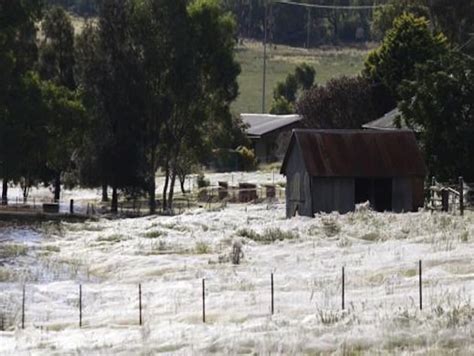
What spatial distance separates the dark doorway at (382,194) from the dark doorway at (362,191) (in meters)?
0.34

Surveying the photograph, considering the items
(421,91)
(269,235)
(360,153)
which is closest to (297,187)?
(360,153)

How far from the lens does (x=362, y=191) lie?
48375mm

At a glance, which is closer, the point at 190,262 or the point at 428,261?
the point at 428,261

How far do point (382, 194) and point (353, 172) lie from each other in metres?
2.46

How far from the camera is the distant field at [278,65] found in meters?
145

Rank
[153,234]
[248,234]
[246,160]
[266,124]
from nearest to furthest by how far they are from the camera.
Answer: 1. [248,234]
2. [153,234]
3. [246,160]
4. [266,124]

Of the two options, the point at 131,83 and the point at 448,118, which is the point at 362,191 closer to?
the point at 448,118

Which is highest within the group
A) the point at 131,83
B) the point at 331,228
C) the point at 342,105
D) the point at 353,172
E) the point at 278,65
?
the point at 278,65

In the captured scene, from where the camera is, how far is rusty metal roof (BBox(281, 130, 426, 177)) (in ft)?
153

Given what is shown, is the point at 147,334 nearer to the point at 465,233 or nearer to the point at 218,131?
the point at 465,233

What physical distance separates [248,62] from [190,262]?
140228mm

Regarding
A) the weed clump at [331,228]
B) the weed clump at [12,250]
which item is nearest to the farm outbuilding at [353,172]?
the weed clump at [331,228]

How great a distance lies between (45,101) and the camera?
52.4 metres

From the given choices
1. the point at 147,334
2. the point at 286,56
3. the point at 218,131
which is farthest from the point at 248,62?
the point at 147,334
